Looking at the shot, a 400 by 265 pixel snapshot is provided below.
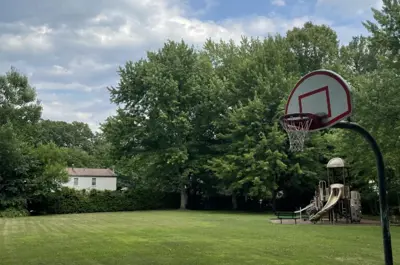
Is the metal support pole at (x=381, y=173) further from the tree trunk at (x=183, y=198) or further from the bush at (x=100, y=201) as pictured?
the tree trunk at (x=183, y=198)

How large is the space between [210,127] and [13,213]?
16.6 metres

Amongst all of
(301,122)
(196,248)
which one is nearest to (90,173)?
(196,248)

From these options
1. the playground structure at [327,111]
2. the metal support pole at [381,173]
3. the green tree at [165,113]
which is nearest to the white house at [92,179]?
the green tree at [165,113]

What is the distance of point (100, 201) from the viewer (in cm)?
3316

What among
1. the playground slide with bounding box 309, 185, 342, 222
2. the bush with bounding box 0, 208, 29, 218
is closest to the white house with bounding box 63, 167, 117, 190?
the bush with bounding box 0, 208, 29, 218

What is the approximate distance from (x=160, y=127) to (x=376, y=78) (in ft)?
66.9

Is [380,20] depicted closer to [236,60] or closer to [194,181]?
[236,60]

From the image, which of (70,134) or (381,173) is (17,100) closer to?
(381,173)

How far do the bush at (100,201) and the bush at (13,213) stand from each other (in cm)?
A: 137

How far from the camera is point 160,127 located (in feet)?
110

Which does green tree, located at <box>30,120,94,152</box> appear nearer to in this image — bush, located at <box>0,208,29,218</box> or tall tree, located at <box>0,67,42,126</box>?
tall tree, located at <box>0,67,42,126</box>

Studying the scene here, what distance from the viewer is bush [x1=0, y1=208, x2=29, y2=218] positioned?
27.4 meters

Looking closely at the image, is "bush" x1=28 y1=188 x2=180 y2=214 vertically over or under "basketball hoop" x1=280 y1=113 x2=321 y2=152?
under

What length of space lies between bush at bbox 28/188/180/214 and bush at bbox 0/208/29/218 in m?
1.37
